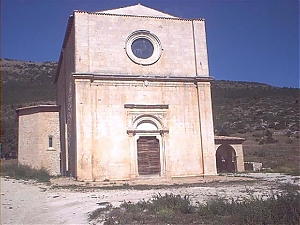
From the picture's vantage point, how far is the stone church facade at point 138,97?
18328 millimetres

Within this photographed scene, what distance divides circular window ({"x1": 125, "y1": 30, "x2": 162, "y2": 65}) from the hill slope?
15479 millimetres

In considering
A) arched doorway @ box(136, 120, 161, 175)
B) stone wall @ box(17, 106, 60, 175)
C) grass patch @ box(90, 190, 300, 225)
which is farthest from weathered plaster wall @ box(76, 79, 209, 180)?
grass patch @ box(90, 190, 300, 225)

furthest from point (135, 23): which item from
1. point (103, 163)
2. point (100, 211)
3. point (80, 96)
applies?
point (100, 211)

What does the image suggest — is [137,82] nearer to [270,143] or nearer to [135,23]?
[135,23]

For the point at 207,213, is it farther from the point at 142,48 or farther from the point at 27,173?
the point at 27,173

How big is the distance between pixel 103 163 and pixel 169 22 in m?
8.96

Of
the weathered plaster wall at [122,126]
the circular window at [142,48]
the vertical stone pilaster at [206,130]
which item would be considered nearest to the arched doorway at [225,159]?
the vertical stone pilaster at [206,130]

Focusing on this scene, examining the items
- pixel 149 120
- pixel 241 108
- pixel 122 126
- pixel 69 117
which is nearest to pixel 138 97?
pixel 149 120

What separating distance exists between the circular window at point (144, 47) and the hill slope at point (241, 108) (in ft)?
50.8

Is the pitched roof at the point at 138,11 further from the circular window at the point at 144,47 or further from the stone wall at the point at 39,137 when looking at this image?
the stone wall at the point at 39,137

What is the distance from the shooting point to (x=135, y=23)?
2016cm

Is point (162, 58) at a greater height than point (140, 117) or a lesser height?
greater

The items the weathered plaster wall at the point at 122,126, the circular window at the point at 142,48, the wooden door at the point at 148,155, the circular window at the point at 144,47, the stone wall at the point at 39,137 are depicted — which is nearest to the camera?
the weathered plaster wall at the point at 122,126

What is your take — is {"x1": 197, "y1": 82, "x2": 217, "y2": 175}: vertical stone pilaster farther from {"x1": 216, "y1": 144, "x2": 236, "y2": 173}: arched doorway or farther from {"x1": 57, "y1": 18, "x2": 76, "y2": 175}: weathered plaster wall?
{"x1": 216, "y1": 144, "x2": 236, "y2": 173}: arched doorway
